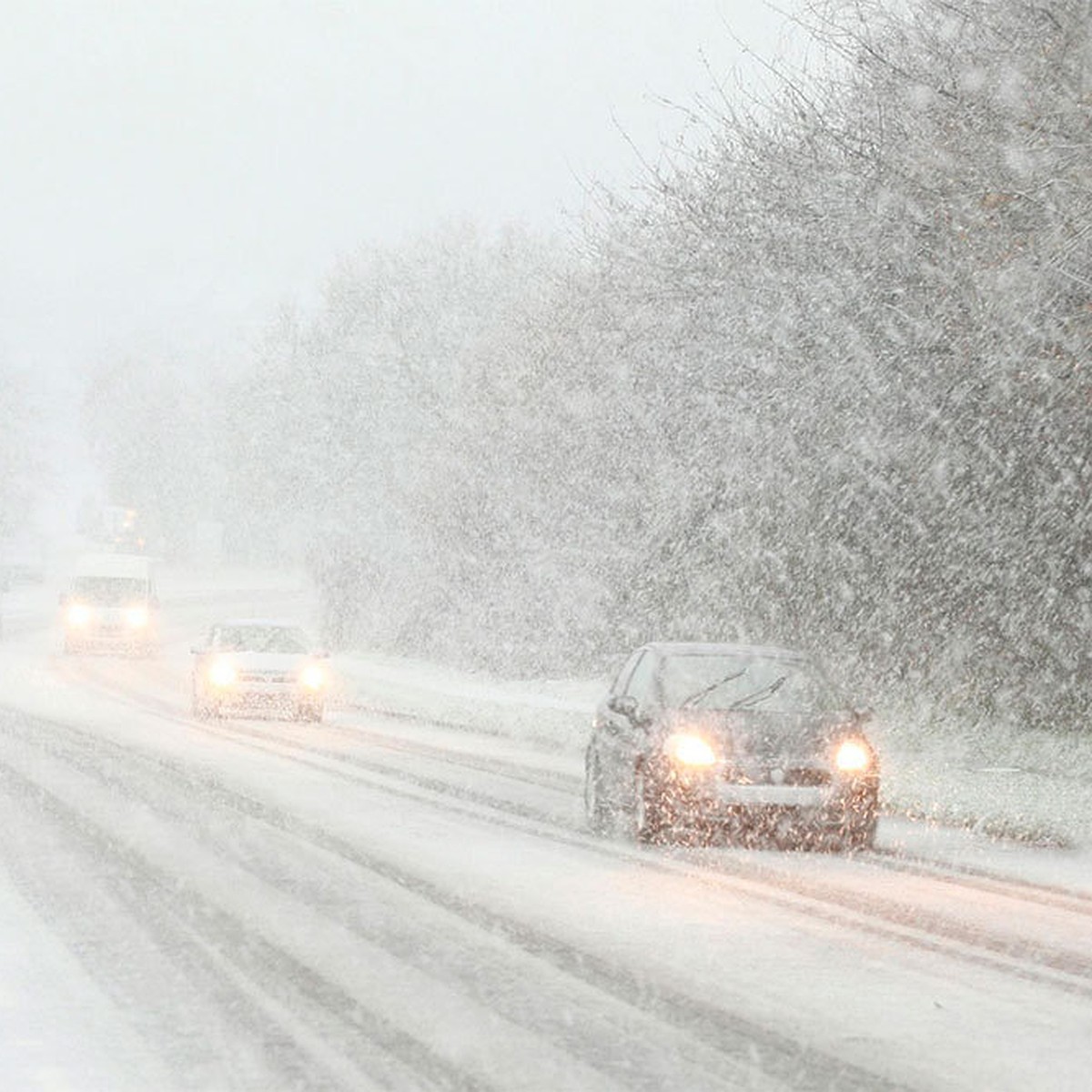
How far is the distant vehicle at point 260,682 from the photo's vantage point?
103 feet

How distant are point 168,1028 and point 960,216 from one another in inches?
553

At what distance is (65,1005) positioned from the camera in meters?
8.56

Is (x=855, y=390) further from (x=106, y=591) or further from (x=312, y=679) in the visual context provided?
(x=106, y=591)

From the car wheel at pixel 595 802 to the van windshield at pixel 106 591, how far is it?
128 feet

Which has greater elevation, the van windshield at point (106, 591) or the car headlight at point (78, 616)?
the van windshield at point (106, 591)

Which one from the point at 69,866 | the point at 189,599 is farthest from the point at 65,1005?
the point at 189,599

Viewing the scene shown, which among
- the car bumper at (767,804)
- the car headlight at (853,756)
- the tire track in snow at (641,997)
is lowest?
the tire track in snow at (641,997)

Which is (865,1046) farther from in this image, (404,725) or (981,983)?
(404,725)

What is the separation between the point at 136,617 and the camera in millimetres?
54562

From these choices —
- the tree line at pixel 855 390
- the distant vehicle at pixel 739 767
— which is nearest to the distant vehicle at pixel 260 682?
the tree line at pixel 855 390

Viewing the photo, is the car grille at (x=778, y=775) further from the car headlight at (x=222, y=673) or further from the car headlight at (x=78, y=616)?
the car headlight at (x=78, y=616)

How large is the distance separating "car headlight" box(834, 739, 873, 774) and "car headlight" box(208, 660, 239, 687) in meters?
16.9

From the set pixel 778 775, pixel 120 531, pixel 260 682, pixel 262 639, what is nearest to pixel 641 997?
pixel 778 775

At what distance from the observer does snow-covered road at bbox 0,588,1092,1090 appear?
7.66 meters
